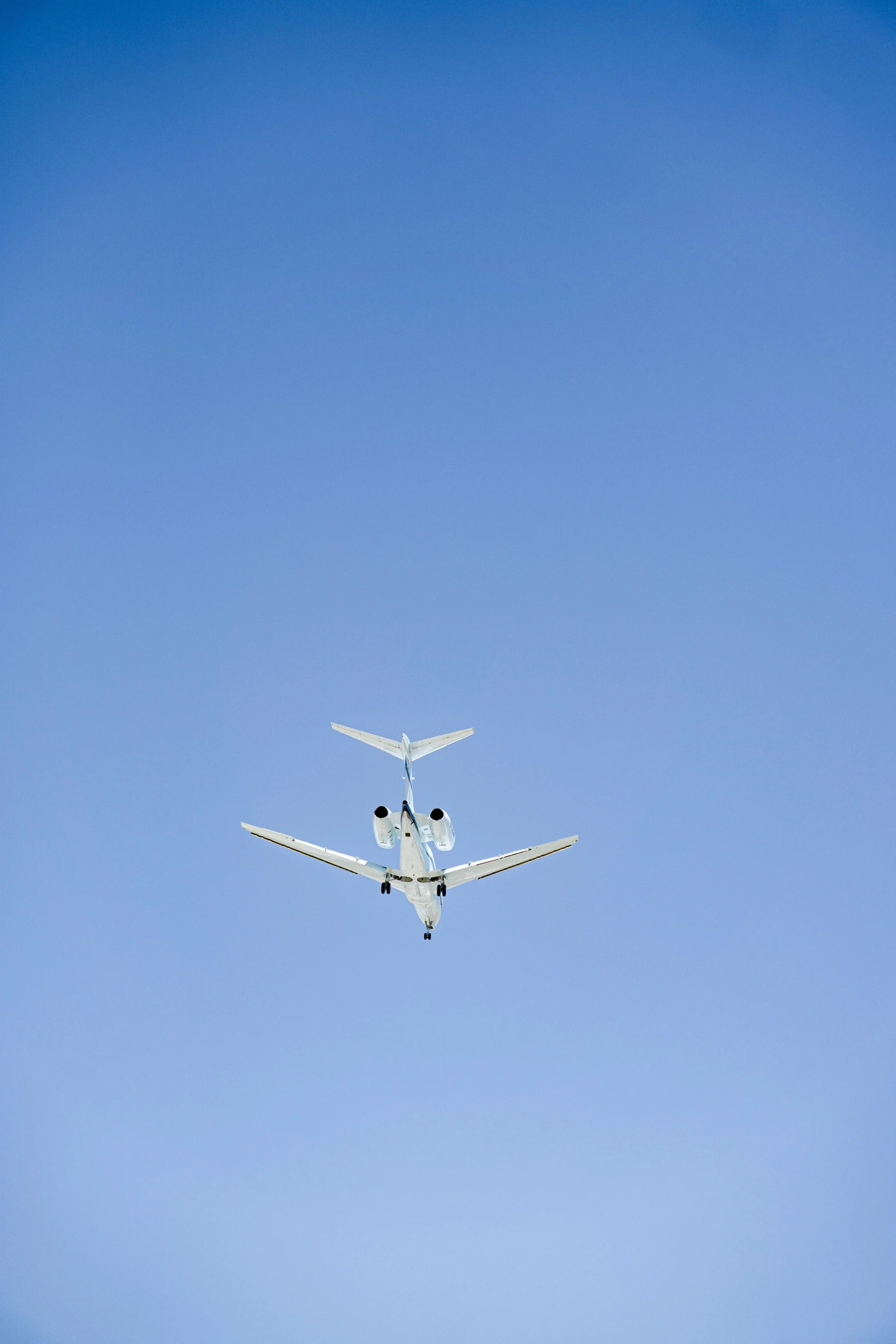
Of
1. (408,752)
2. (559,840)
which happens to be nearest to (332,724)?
(408,752)

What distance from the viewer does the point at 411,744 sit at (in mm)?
36812

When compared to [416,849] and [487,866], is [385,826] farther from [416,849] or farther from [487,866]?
[487,866]

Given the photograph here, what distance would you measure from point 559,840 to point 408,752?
708 cm

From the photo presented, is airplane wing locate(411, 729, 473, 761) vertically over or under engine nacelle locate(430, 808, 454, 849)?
over

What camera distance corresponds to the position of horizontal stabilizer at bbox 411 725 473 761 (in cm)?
3578

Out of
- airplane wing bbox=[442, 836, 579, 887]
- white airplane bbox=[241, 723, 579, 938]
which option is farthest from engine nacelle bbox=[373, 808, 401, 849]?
airplane wing bbox=[442, 836, 579, 887]

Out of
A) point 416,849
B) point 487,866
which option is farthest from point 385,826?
point 487,866

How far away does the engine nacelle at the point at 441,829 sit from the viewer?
33.1 m

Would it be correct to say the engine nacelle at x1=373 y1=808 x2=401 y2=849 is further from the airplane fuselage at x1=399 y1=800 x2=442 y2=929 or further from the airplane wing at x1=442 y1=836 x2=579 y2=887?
the airplane wing at x1=442 y1=836 x2=579 y2=887

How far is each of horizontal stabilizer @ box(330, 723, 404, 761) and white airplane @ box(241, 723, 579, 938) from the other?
2 centimetres

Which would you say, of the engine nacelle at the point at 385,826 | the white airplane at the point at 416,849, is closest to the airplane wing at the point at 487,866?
the white airplane at the point at 416,849

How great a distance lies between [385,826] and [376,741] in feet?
12.9

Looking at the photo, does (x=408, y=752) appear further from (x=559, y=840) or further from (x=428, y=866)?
(x=559, y=840)

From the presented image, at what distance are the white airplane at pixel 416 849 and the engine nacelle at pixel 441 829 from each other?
0.02 meters
